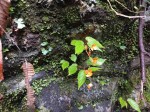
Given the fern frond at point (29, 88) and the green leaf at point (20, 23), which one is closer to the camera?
the fern frond at point (29, 88)

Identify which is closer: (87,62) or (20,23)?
(87,62)

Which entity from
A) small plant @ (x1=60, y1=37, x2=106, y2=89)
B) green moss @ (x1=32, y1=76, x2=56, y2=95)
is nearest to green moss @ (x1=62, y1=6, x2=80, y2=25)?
small plant @ (x1=60, y1=37, x2=106, y2=89)

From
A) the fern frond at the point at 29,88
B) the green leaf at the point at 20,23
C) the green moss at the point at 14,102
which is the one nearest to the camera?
the fern frond at the point at 29,88

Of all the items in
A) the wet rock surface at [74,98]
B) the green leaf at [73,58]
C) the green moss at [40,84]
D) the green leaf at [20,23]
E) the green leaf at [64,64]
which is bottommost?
the wet rock surface at [74,98]

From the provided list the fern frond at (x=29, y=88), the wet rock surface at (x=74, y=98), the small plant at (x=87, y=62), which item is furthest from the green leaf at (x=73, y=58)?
the fern frond at (x=29, y=88)

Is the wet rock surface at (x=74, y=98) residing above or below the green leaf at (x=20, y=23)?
below

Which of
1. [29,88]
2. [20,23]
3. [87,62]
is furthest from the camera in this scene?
[20,23]

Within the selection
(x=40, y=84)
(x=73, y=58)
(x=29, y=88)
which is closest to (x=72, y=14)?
(x=73, y=58)

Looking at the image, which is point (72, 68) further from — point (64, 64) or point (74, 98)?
point (74, 98)

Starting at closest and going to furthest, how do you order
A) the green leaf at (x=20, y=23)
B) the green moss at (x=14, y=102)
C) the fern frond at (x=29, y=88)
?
the fern frond at (x=29, y=88) → the green moss at (x=14, y=102) → the green leaf at (x=20, y=23)

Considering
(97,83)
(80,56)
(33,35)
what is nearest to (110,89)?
(97,83)

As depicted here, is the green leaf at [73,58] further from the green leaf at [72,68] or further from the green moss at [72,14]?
the green moss at [72,14]

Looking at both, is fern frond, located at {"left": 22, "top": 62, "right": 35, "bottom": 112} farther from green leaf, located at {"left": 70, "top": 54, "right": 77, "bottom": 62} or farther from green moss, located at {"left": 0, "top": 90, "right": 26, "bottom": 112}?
green leaf, located at {"left": 70, "top": 54, "right": 77, "bottom": 62}
